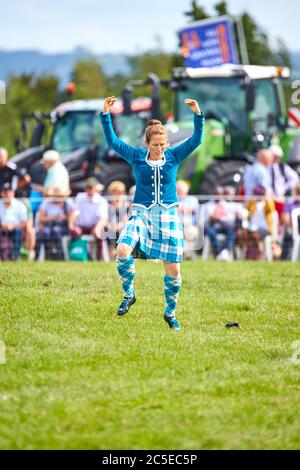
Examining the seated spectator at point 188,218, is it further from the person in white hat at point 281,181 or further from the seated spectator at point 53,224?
the seated spectator at point 53,224

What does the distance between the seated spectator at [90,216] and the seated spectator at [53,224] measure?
0.40 ft

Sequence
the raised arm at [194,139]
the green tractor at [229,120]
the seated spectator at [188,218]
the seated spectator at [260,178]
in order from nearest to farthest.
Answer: the raised arm at [194,139] → the seated spectator at [188,218] → the seated spectator at [260,178] → the green tractor at [229,120]

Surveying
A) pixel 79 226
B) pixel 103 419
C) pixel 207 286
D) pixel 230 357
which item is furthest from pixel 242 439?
pixel 79 226

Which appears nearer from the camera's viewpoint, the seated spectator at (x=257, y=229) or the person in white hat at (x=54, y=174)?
the seated spectator at (x=257, y=229)

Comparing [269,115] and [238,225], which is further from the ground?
[269,115]

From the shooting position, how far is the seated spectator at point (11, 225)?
58.9 feet

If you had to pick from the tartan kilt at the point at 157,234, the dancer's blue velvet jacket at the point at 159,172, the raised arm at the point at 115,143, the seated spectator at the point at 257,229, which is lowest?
the seated spectator at the point at 257,229

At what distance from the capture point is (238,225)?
1877 centimetres

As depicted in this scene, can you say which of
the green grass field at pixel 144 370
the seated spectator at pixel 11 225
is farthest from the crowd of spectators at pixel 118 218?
the green grass field at pixel 144 370

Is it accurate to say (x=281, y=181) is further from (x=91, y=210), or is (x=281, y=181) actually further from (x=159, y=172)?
(x=159, y=172)

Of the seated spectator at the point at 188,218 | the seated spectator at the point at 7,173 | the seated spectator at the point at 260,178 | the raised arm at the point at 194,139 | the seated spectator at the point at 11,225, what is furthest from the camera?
the seated spectator at the point at 260,178

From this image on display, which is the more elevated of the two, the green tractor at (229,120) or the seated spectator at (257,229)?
the green tractor at (229,120)

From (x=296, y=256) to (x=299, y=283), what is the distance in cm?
538
